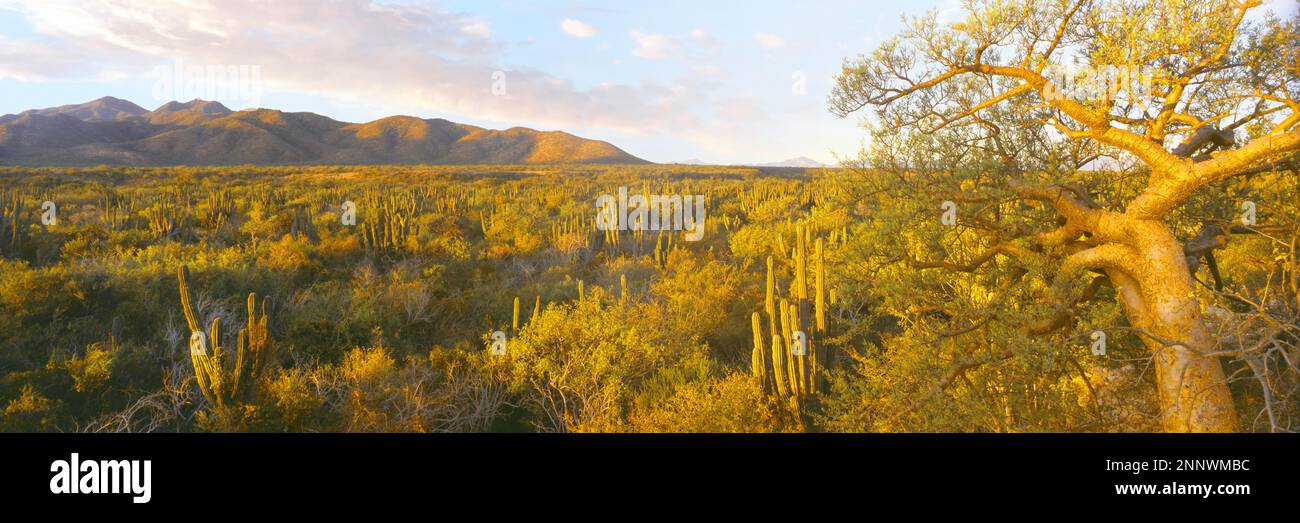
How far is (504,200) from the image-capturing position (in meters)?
28.3

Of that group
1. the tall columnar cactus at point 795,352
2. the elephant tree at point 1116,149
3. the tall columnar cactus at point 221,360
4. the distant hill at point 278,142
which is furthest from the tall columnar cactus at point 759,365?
the distant hill at point 278,142

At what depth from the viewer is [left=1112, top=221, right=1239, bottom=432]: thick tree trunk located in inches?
169

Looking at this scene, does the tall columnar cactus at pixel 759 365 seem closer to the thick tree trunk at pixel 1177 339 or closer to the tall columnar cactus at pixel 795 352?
the tall columnar cactus at pixel 795 352

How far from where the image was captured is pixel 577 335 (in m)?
9.74

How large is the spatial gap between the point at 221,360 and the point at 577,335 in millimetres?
4960

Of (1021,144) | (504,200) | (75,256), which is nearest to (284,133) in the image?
(504,200)

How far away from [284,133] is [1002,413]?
137 meters

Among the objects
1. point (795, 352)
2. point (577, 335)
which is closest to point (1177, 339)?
point (795, 352)

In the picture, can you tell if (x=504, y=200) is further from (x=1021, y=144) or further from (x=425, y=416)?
(x=1021, y=144)

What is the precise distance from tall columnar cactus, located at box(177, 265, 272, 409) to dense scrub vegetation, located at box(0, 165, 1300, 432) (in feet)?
0.12

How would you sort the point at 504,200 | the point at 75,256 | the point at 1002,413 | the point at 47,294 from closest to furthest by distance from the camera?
the point at 1002,413, the point at 47,294, the point at 75,256, the point at 504,200

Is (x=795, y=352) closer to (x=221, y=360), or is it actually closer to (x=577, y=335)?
(x=577, y=335)

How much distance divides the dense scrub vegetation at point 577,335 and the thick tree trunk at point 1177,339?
226 mm
